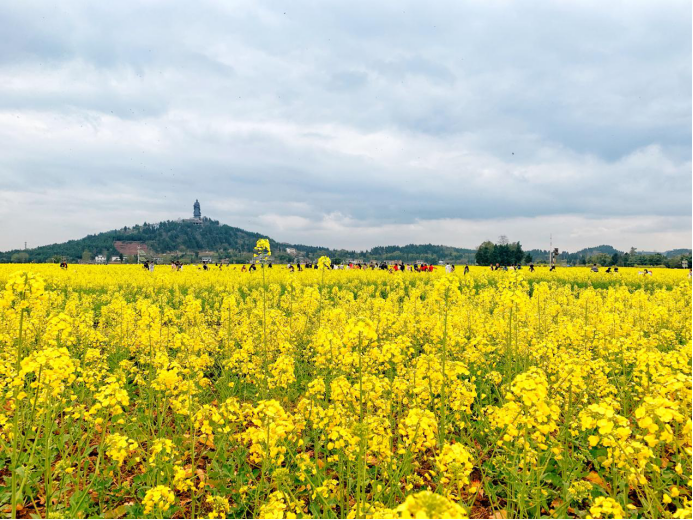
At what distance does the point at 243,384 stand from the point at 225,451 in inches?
98.2

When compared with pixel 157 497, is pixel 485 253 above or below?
above

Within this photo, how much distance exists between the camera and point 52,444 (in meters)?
5.34

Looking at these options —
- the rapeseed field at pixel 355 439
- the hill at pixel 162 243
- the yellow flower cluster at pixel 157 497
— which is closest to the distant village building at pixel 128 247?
the hill at pixel 162 243

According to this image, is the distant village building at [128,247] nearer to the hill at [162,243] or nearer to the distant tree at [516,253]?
the hill at [162,243]

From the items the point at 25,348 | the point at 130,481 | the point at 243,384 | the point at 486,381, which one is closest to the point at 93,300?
the point at 25,348

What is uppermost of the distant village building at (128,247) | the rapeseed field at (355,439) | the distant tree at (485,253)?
the distant village building at (128,247)

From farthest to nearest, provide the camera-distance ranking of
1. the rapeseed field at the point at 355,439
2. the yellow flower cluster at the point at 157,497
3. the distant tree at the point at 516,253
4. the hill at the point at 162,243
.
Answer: the hill at the point at 162,243 < the distant tree at the point at 516,253 < the rapeseed field at the point at 355,439 < the yellow flower cluster at the point at 157,497

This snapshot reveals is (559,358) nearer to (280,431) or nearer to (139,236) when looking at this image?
(280,431)

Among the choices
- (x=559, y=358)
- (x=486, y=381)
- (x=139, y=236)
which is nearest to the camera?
(x=559, y=358)

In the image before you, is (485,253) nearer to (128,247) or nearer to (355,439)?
(355,439)

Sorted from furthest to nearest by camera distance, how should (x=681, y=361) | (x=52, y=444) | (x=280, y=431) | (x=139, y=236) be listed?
1. (x=139, y=236)
2. (x=52, y=444)
3. (x=681, y=361)
4. (x=280, y=431)

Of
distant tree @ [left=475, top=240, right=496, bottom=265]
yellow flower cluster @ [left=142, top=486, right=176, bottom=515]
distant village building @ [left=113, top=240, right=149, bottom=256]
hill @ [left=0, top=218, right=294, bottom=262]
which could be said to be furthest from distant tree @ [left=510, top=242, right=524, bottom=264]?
distant village building @ [left=113, top=240, right=149, bottom=256]

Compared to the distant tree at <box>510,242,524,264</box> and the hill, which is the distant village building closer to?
the hill

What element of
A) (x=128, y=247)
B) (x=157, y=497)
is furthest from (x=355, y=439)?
(x=128, y=247)
